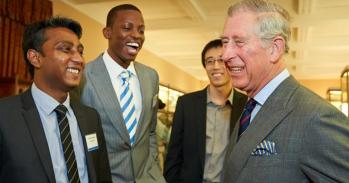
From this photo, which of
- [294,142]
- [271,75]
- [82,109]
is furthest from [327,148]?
[82,109]

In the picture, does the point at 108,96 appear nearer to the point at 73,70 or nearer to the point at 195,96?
the point at 73,70

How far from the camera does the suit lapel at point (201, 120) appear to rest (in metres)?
2.34

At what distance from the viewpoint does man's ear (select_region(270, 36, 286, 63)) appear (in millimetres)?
1229

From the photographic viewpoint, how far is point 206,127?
2.41 m

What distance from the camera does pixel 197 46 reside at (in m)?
7.46

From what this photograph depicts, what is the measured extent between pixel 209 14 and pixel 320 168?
4497 mm

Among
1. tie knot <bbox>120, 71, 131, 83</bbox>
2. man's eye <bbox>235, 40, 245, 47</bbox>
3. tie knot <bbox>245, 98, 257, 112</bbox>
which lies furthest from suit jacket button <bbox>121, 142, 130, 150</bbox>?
man's eye <bbox>235, 40, 245, 47</bbox>

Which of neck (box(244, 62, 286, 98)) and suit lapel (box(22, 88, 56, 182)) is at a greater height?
neck (box(244, 62, 286, 98))

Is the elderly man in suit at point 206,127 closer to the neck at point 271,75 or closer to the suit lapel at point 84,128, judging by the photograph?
the suit lapel at point 84,128

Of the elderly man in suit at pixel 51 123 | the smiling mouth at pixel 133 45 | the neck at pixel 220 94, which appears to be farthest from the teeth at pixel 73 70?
the neck at pixel 220 94

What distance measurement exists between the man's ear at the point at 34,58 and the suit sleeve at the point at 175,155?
108cm

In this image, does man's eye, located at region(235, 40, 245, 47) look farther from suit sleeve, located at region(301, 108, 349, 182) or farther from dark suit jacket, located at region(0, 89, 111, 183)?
dark suit jacket, located at region(0, 89, 111, 183)

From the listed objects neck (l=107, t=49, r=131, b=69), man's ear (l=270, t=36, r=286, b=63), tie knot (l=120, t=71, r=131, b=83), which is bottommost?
tie knot (l=120, t=71, r=131, b=83)

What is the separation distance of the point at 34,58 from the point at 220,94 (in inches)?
48.9
